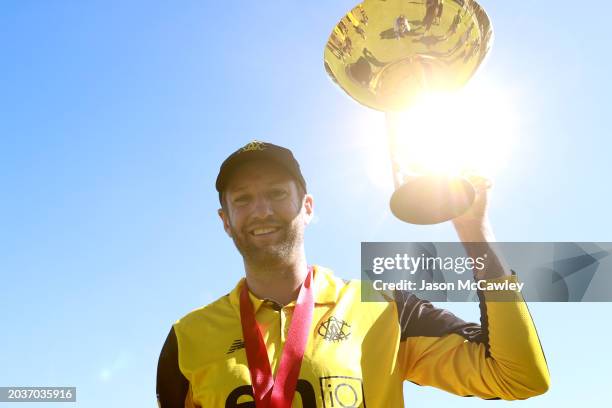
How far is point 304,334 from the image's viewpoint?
3.48m

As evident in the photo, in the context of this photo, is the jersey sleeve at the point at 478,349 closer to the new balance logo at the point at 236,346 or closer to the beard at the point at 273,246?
the beard at the point at 273,246

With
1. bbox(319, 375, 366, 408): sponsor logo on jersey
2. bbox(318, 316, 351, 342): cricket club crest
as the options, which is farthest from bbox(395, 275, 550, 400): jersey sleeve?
bbox(319, 375, 366, 408): sponsor logo on jersey

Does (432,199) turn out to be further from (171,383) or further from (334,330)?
(171,383)

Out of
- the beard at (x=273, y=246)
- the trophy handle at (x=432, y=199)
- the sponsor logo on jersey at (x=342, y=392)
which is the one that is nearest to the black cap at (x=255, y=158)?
the beard at (x=273, y=246)

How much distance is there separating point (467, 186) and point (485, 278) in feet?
1.86

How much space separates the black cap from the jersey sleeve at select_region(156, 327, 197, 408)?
49.2 inches

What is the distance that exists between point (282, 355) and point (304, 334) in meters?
0.20

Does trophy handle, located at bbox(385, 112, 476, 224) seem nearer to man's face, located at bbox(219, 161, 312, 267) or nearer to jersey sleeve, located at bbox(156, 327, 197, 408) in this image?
man's face, located at bbox(219, 161, 312, 267)

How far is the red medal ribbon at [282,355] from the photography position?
3215 millimetres

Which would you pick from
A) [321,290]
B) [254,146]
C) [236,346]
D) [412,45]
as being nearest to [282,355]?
[236,346]

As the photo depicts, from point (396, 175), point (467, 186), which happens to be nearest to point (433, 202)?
point (467, 186)

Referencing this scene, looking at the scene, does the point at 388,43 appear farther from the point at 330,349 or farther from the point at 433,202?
the point at 330,349

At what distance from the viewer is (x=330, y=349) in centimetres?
344

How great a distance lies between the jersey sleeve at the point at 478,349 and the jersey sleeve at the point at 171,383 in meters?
1.44
